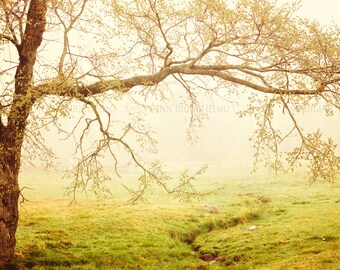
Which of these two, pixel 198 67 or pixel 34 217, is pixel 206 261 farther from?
pixel 34 217

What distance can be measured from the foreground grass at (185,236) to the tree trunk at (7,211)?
917 mm

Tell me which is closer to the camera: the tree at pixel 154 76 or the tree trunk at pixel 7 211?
the tree at pixel 154 76

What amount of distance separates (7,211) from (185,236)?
1106cm

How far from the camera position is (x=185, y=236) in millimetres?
21469

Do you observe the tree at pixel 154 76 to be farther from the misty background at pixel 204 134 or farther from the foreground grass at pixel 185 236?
the misty background at pixel 204 134

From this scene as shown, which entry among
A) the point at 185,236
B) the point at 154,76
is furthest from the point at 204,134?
the point at 154,76

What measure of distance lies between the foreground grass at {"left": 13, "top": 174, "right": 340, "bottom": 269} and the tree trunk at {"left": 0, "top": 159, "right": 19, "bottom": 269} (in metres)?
0.92

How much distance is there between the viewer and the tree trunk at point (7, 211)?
13.6 metres

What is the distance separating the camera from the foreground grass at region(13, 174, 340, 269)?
15.6 metres

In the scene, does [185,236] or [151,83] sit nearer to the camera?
[151,83]

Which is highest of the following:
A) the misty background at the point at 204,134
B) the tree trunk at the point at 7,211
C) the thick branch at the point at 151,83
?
the misty background at the point at 204,134

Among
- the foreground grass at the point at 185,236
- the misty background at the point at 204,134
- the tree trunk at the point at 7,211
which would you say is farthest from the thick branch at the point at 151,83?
the misty background at the point at 204,134

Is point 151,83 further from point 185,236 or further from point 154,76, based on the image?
point 185,236

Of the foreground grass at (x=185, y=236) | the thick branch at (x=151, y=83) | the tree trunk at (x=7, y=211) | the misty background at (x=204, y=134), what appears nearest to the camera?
the thick branch at (x=151, y=83)
